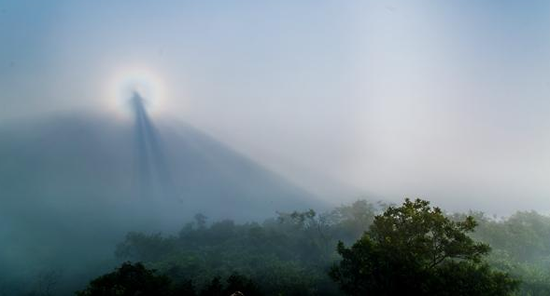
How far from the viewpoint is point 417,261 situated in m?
29.4

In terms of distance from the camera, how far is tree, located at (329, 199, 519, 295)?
28844mm

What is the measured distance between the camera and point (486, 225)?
96000 mm

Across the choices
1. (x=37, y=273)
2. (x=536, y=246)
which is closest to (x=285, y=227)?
(x=536, y=246)

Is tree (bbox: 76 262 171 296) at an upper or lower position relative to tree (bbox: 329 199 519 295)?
lower

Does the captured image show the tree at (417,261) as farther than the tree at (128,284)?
No

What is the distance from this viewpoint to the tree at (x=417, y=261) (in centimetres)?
2884

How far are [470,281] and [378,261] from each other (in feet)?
27.4

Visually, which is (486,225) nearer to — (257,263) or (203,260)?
(257,263)

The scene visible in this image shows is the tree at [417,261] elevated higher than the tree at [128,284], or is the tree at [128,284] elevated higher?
the tree at [417,261]

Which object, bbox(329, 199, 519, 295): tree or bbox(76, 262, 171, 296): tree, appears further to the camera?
bbox(76, 262, 171, 296): tree

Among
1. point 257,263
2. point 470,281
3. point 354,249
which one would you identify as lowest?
point 257,263

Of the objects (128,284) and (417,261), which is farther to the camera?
(128,284)

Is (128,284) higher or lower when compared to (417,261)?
lower

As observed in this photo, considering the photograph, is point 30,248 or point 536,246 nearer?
point 536,246
